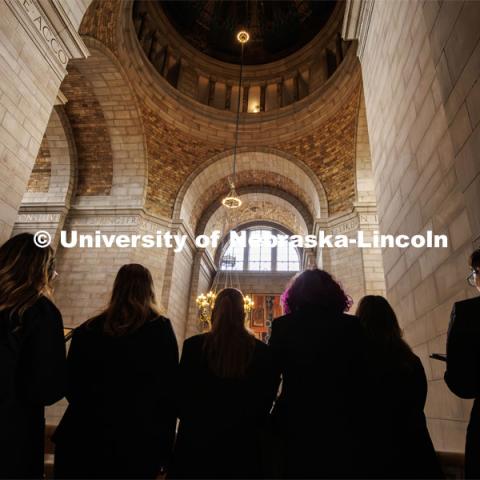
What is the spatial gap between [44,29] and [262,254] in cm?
1352

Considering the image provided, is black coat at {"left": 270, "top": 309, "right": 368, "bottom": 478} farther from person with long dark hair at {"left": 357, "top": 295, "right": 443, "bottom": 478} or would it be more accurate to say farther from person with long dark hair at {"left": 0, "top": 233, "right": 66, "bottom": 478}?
person with long dark hair at {"left": 0, "top": 233, "right": 66, "bottom": 478}

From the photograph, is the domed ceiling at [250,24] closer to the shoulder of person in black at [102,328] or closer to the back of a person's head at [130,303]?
the back of a person's head at [130,303]

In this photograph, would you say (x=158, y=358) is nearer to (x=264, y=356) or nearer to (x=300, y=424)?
(x=264, y=356)

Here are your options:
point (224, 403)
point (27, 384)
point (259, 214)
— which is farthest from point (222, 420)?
point (259, 214)

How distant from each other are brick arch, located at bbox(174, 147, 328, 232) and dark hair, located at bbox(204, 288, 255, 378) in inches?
333

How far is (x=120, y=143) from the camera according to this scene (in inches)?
381

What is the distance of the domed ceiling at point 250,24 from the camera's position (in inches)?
429

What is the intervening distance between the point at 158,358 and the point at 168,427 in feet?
1.06

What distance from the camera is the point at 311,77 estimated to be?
10.6 m

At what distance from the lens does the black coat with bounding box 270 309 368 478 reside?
1373mm

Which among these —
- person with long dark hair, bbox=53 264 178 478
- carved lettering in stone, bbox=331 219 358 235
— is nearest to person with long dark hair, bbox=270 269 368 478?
person with long dark hair, bbox=53 264 178 478

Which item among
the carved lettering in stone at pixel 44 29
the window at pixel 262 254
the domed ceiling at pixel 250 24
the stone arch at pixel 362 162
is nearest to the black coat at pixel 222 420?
the carved lettering in stone at pixel 44 29

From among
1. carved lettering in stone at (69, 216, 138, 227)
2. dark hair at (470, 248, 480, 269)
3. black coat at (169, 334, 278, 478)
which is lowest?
black coat at (169, 334, 278, 478)

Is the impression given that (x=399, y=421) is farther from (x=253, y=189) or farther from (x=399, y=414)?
(x=253, y=189)
